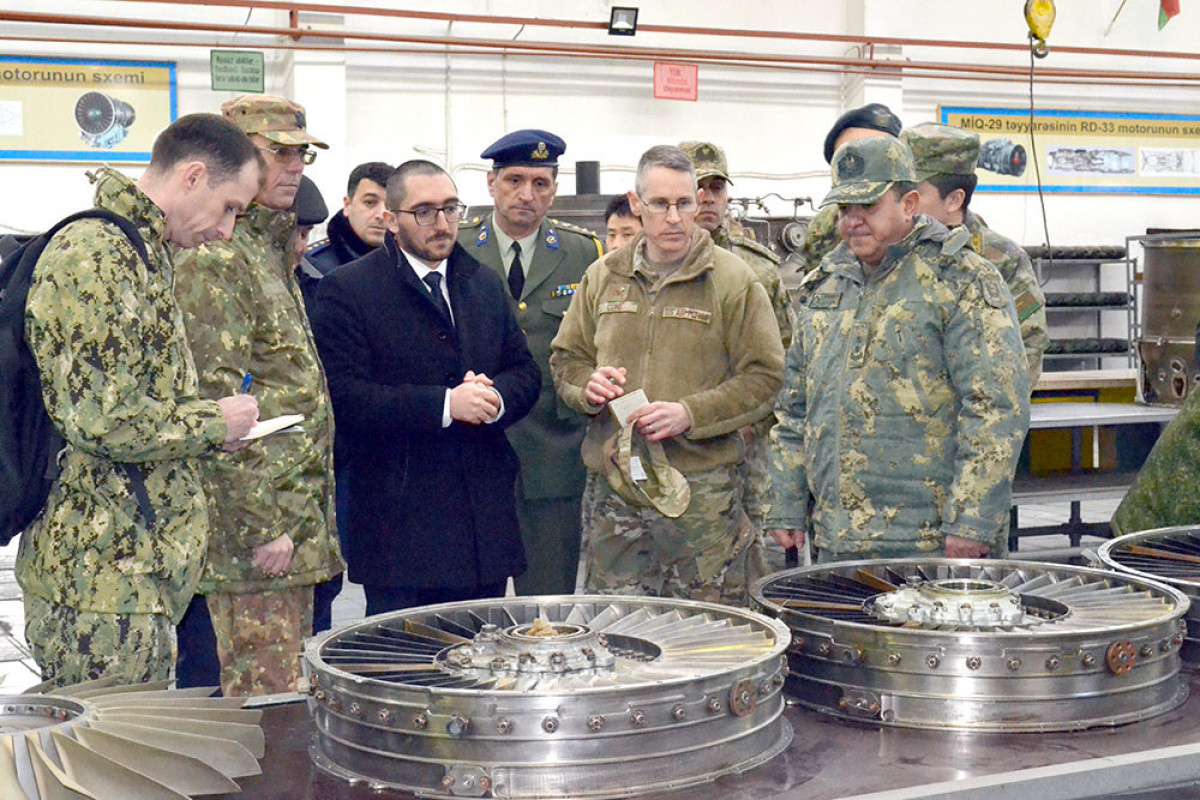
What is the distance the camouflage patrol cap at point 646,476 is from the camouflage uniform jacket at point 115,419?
96 centimetres

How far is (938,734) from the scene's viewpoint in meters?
1.41

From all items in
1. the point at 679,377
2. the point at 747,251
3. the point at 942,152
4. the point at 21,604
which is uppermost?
the point at 942,152

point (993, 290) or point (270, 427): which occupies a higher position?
point (993, 290)

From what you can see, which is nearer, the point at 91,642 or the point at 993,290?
the point at 91,642

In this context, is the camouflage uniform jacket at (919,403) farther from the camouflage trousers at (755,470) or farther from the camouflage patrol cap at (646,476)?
the camouflage trousers at (755,470)

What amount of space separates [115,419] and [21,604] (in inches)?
149

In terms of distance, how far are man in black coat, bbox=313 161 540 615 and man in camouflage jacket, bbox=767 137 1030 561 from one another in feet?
2.47

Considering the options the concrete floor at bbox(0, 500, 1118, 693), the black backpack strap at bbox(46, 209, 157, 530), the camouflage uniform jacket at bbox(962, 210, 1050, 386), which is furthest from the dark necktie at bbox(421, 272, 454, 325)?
Answer: the camouflage uniform jacket at bbox(962, 210, 1050, 386)

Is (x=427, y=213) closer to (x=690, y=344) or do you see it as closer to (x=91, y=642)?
(x=690, y=344)

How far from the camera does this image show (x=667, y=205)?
279cm

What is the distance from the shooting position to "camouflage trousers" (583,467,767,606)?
9.16 feet

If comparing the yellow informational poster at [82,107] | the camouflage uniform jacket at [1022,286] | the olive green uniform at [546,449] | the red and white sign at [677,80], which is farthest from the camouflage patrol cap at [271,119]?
the red and white sign at [677,80]

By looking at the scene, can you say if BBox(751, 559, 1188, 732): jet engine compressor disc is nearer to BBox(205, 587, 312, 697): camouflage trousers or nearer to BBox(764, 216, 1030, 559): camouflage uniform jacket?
BBox(764, 216, 1030, 559): camouflage uniform jacket

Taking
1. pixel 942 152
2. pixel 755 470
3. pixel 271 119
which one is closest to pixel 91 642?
pixel 271 119
